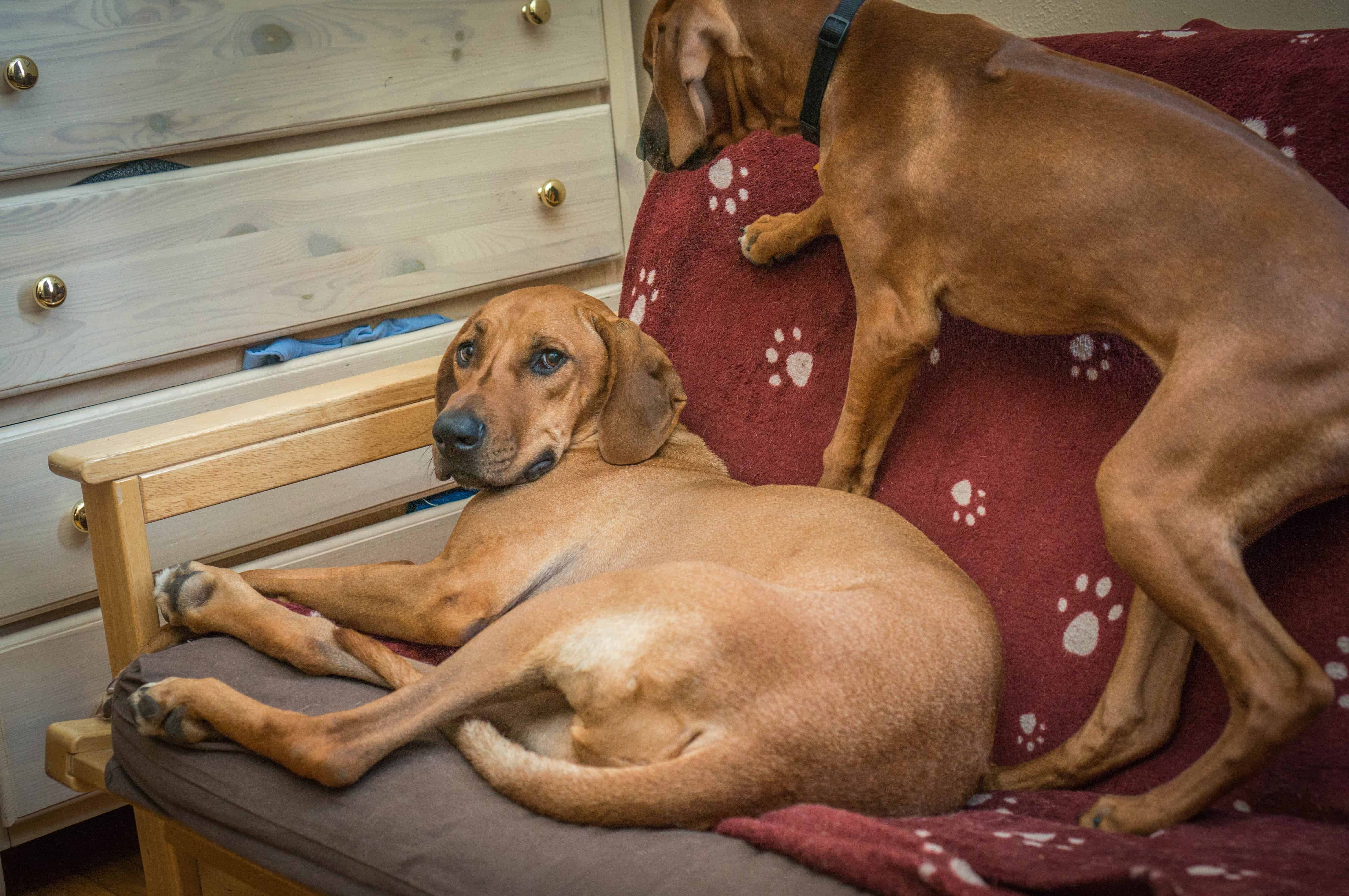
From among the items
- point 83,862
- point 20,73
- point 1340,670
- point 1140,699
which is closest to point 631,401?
point 1140,699

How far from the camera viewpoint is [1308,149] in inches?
67.9

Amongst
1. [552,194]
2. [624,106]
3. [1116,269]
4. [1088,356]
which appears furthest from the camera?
[624,106]

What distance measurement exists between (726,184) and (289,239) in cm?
119

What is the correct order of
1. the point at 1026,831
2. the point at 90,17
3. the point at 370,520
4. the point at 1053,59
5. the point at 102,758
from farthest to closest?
the point at 370,520 < the point at 90,17 < the point at 102,758 < the point at 1053,59 < the point at 1026,831

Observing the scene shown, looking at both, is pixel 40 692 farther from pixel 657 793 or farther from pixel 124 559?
pixel 657 793

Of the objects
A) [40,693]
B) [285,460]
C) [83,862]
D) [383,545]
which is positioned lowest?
[83,862]

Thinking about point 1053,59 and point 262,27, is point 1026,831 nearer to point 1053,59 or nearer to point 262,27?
point 1053,59

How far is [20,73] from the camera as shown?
243 cm

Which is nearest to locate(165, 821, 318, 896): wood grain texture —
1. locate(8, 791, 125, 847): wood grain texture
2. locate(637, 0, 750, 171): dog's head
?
locate(8, 791, 125, 847): wood grain texture

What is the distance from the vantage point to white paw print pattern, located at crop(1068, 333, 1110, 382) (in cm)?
187

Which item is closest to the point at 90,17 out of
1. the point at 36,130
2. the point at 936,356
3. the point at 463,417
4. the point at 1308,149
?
the point at 36,130

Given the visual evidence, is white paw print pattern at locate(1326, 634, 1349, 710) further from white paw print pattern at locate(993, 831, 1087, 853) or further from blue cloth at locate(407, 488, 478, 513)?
blue cloth at locate(407, 488, 478, 513)

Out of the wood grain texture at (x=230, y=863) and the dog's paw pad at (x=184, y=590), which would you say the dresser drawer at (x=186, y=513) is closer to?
the dog's paw pad at (x=184, y=590)

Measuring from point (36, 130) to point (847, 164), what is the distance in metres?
1.87
